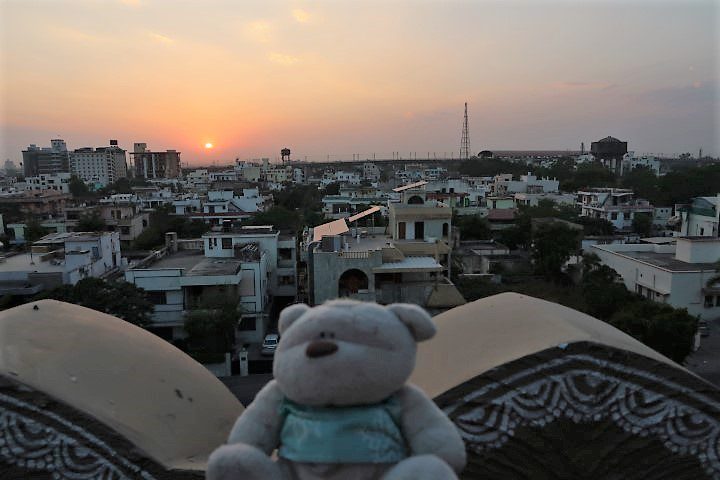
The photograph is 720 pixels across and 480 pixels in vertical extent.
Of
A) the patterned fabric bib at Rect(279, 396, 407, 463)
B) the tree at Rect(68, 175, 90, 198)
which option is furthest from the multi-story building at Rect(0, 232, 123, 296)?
the tree at Rect(68, 175, 90, 198)

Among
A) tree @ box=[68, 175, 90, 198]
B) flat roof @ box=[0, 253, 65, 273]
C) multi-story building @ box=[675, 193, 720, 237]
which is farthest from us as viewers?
tree @ box=[68, 175, 90, 198]

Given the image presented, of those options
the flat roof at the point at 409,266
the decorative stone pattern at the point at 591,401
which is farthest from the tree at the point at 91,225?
the decorative stone pattern at the point at 591,401

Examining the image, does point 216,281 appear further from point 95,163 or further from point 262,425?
point 95,163

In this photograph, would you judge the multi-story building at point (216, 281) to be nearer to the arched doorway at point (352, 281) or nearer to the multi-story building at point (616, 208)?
the arched doorway at point (352, 281)

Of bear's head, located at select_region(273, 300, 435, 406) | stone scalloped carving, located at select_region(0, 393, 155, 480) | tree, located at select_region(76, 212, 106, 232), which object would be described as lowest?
tree, located at select_region(76, 212, 106, 232)

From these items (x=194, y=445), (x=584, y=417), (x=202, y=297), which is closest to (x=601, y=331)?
(x=584, y=417)

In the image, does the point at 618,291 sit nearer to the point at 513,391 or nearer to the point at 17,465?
the point at 513,391

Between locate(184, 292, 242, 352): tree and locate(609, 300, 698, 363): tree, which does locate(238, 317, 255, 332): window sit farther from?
locate(609, 300, 698, 363): tree
